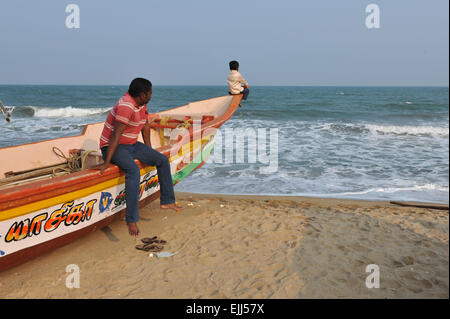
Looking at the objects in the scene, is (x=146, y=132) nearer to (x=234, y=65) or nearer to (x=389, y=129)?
(x=234, y=65)

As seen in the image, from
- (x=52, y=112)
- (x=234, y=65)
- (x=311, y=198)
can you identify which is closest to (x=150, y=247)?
(x=311, y=198)

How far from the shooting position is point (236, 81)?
8.22 m

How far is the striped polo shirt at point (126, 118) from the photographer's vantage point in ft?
12.1

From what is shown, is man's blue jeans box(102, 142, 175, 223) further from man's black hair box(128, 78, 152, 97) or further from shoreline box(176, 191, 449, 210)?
shoreline box(176, 191, 449, 210)

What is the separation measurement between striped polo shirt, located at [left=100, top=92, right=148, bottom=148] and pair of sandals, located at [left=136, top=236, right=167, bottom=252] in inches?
49.3

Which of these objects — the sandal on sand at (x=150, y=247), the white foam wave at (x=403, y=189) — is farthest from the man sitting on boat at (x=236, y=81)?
the sandal on sand at (x=150, y=247)

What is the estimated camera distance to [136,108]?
3.81 metres

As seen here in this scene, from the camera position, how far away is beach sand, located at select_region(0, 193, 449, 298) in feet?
10.4

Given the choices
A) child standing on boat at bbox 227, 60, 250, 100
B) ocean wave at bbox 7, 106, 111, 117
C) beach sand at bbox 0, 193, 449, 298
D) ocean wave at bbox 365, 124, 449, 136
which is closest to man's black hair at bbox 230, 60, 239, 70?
child standing on boat at bbox 227, 60, 250, 100

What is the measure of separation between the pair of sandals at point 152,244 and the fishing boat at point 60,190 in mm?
550

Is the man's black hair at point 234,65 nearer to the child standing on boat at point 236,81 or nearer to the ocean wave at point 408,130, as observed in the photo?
the child standing on boat at point 236,81

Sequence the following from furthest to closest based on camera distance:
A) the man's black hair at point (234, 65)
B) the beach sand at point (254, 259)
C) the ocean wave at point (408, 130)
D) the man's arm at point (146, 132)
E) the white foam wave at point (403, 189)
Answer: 1. the ocean wave at point (408, 130)
2. the man's black hair at point (234, 65)
3. the white foam wave at point (403, 189)
4. the man's arm at point (146, 132)
5. the beach sand at point (254, 259)
